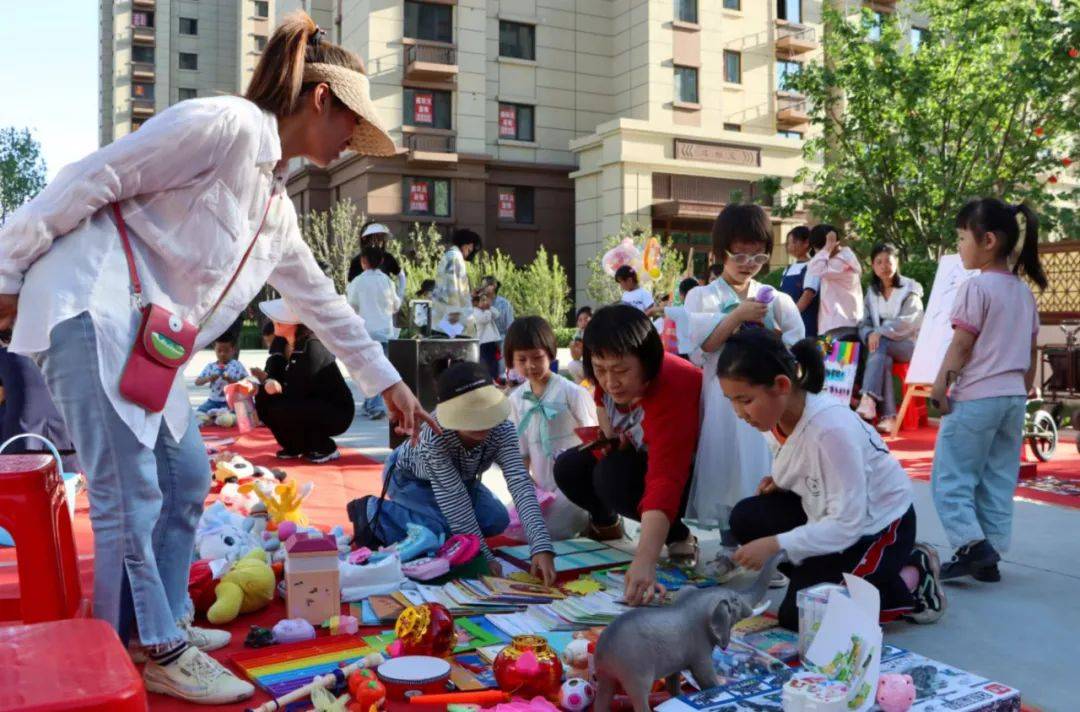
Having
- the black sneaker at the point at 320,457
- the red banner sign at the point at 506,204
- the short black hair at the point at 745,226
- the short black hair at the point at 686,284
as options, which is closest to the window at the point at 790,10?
the red banner sign at the point at 506,204

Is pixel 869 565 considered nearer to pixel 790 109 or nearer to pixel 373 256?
pixel 373 256

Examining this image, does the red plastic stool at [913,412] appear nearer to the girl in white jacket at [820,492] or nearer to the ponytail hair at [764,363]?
the girl in white jacket at [820,492]

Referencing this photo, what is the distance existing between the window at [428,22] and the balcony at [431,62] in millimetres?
402

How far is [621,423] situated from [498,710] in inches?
56.4

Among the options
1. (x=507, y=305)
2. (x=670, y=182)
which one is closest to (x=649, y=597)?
(x=507, y=305)

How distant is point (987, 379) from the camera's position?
293 cm

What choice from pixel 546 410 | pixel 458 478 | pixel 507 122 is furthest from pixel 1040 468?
pixel 507 122

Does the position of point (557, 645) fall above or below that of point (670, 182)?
below

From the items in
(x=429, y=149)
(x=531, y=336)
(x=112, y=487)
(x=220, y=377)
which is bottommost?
(x=112, y=487)

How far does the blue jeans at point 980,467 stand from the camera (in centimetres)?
292

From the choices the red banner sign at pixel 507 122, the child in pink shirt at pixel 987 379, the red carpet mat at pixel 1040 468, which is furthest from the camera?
the red banner sign at pixel 507 122

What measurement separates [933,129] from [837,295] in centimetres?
520

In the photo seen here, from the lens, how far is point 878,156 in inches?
428

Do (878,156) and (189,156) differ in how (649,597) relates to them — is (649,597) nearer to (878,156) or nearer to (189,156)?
(189,156)
